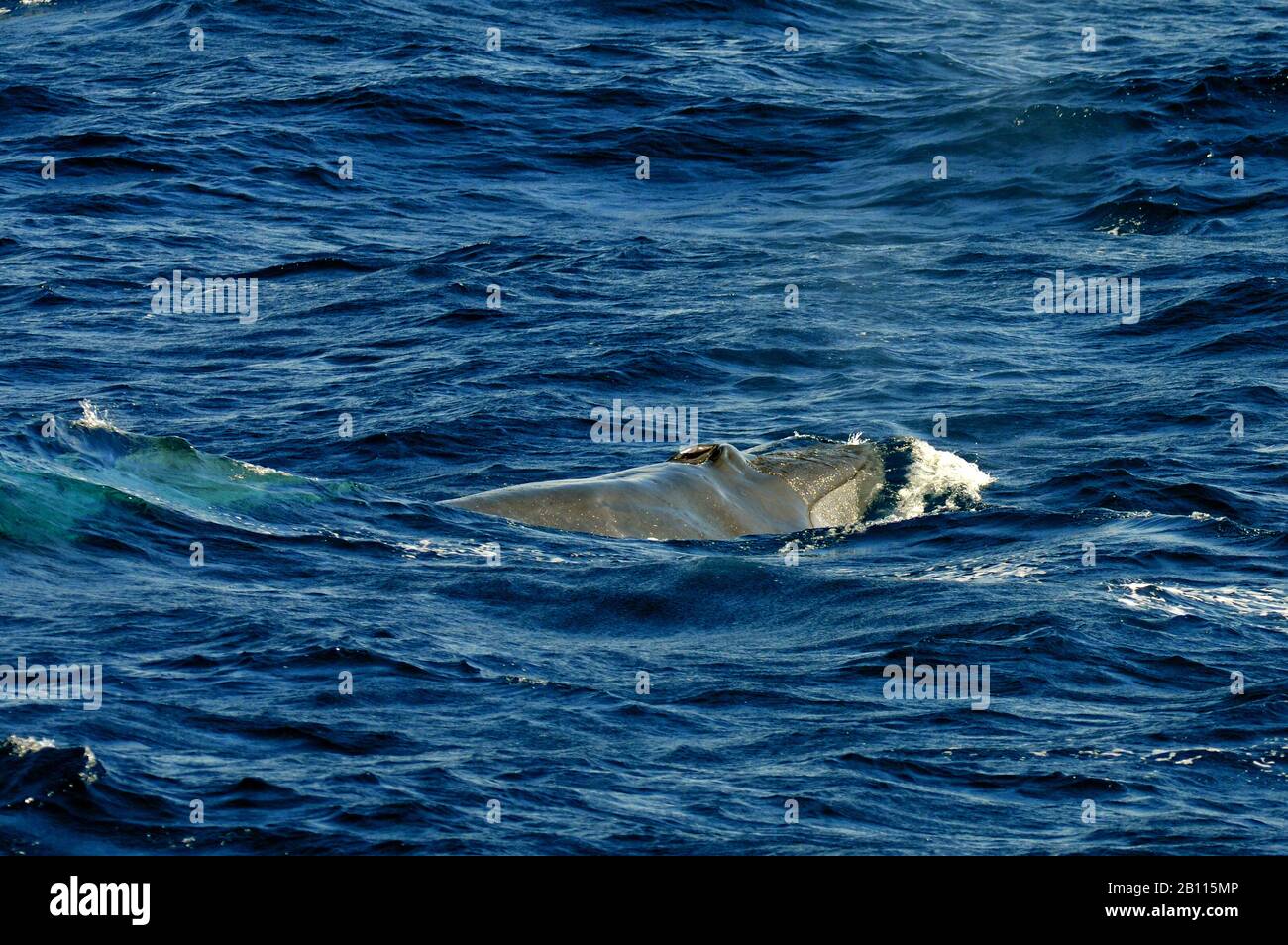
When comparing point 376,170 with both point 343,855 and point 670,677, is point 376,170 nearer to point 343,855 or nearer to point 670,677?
point 670,677

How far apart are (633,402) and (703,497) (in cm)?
516

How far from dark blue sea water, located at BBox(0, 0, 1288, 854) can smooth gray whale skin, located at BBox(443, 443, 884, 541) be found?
0.39m

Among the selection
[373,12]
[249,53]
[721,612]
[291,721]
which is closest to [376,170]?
[249,53]

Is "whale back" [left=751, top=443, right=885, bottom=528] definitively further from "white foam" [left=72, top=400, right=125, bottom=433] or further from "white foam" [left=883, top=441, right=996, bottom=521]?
"white foam" [left=72, top=400, right=125, bottom=433]

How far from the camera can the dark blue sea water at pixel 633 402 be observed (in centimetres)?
1000

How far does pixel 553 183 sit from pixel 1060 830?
22.8m

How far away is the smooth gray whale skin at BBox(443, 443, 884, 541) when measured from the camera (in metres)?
15.4

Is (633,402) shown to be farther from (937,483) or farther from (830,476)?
(937,483)

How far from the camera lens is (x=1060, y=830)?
9.48 meters

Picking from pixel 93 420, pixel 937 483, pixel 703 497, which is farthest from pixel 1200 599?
pixel 93 420

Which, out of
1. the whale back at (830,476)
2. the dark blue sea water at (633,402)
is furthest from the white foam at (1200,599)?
the whale back at (830,476)

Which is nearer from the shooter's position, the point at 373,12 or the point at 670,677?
the point at 670,677

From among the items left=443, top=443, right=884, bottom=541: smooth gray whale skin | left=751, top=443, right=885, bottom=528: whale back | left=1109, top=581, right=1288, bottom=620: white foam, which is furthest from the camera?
left=751, top=443, right=885, bottom=528: whale back

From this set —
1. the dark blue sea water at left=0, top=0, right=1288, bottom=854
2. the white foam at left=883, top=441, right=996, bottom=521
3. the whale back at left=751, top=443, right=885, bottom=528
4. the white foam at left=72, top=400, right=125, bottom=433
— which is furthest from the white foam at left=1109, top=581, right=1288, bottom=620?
the white foam at left=72, top=400, right=125, bottom=433
